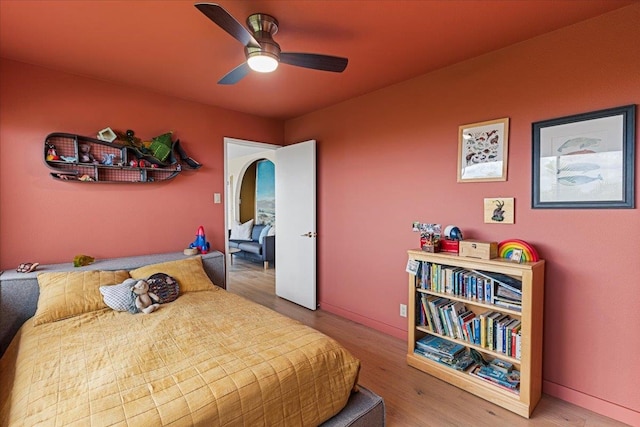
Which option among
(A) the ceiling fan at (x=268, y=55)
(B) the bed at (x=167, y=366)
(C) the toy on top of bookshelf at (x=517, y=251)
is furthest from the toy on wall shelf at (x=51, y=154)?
(C) the toy on top of bookshelf at (x=517, y=251)

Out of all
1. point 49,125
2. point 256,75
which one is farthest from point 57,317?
point 256,75

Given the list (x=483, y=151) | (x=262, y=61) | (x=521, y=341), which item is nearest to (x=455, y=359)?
(x=521, y=341)

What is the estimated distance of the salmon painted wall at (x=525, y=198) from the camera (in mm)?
1824

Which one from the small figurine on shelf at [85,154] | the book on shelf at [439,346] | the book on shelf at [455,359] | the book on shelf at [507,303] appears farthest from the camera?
the small figurine on shelf at [85,154]

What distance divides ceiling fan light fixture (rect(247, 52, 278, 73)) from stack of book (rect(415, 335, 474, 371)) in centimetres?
233

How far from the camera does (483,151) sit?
236 cm

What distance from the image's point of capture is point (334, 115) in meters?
3.53

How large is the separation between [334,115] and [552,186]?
225 centimetres

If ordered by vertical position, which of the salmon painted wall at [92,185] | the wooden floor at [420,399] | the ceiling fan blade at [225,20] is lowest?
the wooden floor at [420,399]

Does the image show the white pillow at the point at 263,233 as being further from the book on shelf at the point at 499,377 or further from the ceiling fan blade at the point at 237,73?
the book on shelf at the point at 499,377

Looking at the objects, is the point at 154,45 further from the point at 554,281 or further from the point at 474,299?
Result: the point at 554,281

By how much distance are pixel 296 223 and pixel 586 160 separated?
9.25 feet

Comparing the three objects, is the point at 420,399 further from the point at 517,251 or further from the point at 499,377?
the point at 517,251

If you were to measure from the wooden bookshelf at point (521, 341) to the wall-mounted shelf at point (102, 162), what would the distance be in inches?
103
